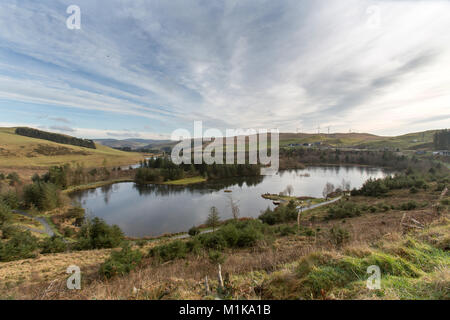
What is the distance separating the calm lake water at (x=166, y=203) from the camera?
22.1 meters

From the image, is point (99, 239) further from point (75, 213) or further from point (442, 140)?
point (442, 140)

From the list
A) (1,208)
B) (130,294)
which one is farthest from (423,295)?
(1,208)

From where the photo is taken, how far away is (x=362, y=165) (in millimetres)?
68250

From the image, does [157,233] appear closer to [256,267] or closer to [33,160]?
[256,267]

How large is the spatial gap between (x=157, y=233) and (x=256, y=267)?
63.1ft

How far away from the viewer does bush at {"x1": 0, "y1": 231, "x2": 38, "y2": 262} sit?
9516 millimetres

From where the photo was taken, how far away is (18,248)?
10.1 metres

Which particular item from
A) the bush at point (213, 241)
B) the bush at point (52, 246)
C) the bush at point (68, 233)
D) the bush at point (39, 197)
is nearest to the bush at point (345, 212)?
the bush at point (213, 241)

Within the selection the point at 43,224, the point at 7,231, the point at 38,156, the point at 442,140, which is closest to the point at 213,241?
the point at 7,231

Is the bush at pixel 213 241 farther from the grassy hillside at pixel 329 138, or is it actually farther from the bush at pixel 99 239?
the grassy hillside at pixel 329 138

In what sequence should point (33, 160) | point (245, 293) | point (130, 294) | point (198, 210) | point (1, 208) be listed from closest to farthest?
1. point (245, 293)
2. point (130, 294)
3. point (1, 208)
4. point (198, 210)
5. point (33, 160)

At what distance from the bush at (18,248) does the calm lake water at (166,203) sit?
8879 mm

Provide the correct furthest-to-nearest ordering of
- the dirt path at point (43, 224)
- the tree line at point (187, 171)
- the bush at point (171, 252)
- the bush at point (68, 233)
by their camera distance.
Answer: the tree line at point (187, 171)
the dirt path at point (43, 224)
the bush at point (68, 233)
the bush at point (171, 252)

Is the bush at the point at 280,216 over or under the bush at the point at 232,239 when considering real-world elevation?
under
